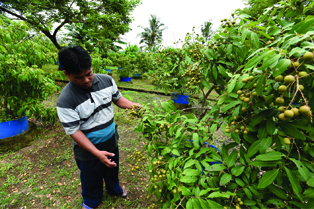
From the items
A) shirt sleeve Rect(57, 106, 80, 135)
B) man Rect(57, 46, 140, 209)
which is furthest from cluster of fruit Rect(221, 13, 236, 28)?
shirt sleeve Rect(57, 106, 80, 135)

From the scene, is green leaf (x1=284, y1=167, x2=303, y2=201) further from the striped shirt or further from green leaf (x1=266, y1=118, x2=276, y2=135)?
the striped shirt

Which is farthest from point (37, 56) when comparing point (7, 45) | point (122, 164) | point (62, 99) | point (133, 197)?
point (133, 197)

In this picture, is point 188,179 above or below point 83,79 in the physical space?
below

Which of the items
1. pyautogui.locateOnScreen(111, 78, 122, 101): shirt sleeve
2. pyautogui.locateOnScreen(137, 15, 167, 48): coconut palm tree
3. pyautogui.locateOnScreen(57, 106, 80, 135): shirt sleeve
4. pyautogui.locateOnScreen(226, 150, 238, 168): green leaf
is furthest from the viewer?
pyautogui.locateOnScreen(137, 15, 167, 48): coconut palm tree

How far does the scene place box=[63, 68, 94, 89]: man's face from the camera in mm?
1283

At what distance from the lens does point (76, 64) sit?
120 centimetres

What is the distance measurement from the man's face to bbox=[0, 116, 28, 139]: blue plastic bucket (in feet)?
7.77

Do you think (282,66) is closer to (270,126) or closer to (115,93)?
(270,126)

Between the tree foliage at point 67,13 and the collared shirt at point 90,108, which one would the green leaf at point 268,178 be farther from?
the tree foliage at point 67,13

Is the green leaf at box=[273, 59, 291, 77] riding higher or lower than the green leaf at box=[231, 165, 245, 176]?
higher

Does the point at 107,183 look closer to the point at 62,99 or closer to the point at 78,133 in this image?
the point at 78,133

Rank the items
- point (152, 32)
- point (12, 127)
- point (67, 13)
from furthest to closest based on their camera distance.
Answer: point (152, 32) → point (67, 13) → point (12, 127)

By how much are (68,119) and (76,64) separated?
19.5 inches

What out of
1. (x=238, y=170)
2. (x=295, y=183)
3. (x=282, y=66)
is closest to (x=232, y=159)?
(x=238, y=170)
